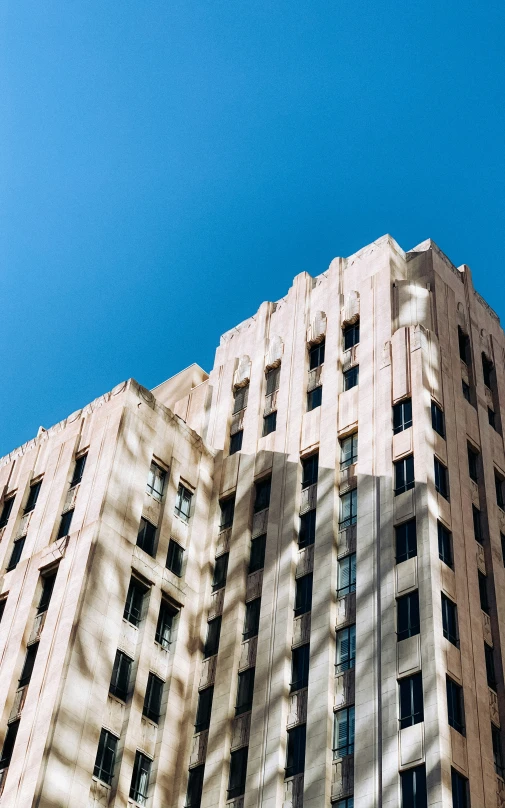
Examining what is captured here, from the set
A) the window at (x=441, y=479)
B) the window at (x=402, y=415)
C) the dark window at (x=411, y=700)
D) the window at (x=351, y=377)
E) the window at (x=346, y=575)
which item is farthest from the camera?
the window at (x=351, y=377)

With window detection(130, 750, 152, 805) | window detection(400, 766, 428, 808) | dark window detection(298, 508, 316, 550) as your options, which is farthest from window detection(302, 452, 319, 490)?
window detection(400, 766, 428, 808)

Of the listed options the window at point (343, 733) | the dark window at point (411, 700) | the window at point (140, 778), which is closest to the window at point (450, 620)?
the dark window at point (411, 700)

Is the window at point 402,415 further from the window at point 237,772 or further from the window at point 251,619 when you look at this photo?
the window at point 237,772

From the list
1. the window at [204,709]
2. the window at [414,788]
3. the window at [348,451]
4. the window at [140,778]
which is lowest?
the window at [414,788]

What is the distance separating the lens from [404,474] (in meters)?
53.3

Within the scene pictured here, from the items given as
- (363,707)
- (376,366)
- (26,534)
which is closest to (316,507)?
(376,366)

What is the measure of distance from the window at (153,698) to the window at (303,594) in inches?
306

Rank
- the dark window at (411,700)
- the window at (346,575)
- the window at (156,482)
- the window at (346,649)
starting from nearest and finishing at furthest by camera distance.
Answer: the dark window at (411,700), the window at (346,649), the window at (346,575), the window at (156,482)

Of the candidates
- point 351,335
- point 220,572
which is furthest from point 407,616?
point 351,335

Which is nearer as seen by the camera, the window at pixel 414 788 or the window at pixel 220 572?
the window at pixel 414 788

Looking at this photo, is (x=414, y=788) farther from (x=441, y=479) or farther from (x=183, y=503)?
(x=183, y=503)

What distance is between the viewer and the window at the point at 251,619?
180 feet

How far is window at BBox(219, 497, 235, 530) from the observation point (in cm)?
6206

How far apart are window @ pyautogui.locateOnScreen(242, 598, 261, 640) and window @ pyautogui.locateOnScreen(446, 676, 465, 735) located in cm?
1192
